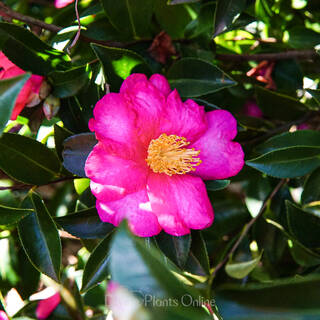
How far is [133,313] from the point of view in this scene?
0.38m

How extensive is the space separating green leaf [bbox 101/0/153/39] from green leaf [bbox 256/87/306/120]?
1.03 feet

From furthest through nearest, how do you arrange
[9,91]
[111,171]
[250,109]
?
1. [250,109]
2. [111,171]
3. [9,91]

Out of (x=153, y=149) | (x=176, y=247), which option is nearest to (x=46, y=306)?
(x=176, y=247)

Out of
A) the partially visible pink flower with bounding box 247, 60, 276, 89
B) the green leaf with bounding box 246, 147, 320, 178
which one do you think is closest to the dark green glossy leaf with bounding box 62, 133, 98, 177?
the green leaf with bounding box 246, 147, 320, 178

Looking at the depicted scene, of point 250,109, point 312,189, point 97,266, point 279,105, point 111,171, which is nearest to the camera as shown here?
point 111,171

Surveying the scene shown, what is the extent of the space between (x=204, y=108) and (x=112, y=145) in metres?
0.24

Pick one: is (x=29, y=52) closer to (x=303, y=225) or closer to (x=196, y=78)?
(x=196, y=78)

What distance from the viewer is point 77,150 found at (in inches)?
33.7

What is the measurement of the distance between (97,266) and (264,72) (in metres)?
0.71

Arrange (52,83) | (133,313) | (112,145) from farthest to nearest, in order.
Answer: (52,83) < (112,145) < (133,313)

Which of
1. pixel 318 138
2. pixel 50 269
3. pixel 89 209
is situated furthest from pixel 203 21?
pixel 50 269

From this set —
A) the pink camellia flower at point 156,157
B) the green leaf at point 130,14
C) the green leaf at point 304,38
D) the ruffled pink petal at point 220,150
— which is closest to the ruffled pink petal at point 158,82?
the pink camellia flower at point 156,157

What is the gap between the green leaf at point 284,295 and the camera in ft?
1.49

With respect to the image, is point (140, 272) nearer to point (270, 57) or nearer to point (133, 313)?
point (133, 313)
